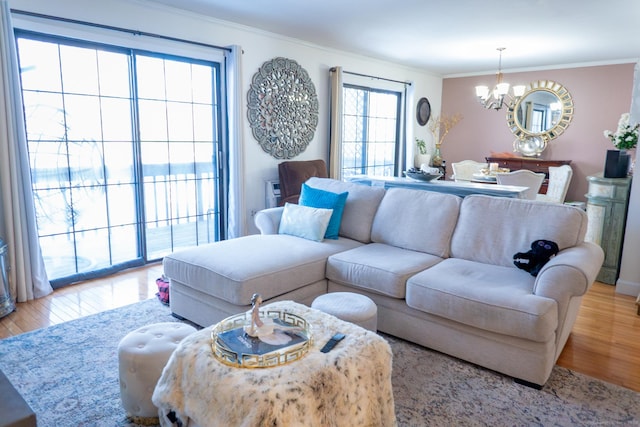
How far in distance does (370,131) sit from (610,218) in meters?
3.68

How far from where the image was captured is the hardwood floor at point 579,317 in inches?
99.3

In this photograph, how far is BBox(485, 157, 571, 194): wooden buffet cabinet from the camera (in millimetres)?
6660

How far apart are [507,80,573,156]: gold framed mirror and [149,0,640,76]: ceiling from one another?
60cm

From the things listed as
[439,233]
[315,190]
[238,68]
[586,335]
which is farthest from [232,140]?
[586,335]

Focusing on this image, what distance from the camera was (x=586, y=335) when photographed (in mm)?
2902

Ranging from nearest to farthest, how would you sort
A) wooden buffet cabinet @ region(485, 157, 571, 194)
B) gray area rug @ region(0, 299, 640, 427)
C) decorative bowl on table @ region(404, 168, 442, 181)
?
gray area rug @ region(0, 299, 640, 427)
decorative bowl on table @ region(404, 168, 442, 181)
wooden buffet cabinet @ region(485, 157, 571, 194)

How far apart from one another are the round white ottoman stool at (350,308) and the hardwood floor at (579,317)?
1218 mm

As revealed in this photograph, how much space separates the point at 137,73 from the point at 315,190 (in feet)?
6.61

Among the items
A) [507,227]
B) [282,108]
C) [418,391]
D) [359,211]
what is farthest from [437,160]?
[418,391]

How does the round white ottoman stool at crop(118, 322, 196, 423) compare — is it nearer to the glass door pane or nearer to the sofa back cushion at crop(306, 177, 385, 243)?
the sofa back cushion at crop(306, 177, 385, 243)

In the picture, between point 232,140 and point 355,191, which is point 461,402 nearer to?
point 355,191

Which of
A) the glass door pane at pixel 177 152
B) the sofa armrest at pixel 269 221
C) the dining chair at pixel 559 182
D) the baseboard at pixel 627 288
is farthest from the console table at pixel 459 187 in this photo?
the dining chair at pixel 559 182

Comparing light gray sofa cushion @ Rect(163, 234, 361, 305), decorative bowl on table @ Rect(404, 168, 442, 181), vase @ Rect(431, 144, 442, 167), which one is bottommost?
light gray sofa cushion @ Rect(163, 234, 361, 305)

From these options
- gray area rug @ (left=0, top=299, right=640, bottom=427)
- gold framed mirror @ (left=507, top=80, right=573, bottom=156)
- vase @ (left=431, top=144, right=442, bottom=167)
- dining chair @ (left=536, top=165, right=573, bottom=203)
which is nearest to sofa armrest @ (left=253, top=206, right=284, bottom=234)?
gray area rug @ (left=0, top=299, right=640, bottom=427)
